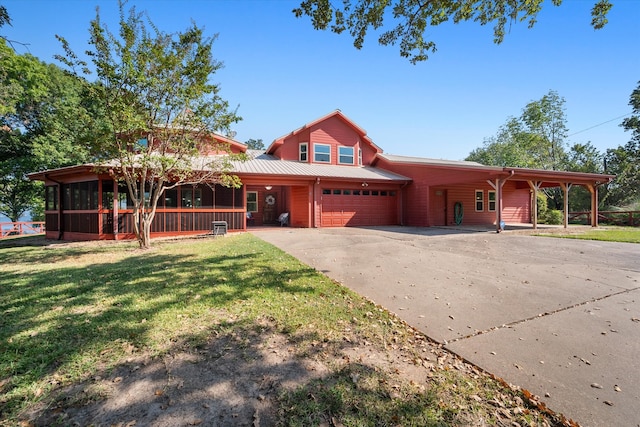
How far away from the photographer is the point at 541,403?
2184 mm

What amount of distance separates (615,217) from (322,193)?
22.6m

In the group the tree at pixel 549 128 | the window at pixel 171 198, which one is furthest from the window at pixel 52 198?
the tree at pixel 549 128

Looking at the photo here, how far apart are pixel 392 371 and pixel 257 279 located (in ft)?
Answer: 10.7

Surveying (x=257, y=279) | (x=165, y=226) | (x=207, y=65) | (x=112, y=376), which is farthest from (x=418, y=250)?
(x=165, y=226)

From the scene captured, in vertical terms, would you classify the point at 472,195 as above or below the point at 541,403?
above

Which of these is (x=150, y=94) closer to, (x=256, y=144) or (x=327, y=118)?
(x=327, y=118)

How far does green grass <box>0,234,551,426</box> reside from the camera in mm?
2156

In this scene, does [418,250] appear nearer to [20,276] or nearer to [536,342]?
[536,342]

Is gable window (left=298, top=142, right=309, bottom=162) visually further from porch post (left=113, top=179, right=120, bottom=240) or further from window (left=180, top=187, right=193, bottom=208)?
porch post (left=113, top=179, right=120, bottom=240)

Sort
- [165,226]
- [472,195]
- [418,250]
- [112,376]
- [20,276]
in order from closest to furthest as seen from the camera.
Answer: [112,376] → [20,276] → [418,250] → [165,226] → [472,195]

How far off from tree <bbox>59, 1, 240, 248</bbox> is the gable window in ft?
28.2

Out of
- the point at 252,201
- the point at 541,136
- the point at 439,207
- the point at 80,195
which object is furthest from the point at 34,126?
the point at 541,136

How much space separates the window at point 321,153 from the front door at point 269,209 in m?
4.52

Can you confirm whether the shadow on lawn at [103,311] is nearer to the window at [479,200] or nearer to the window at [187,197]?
the window at [187,197]
